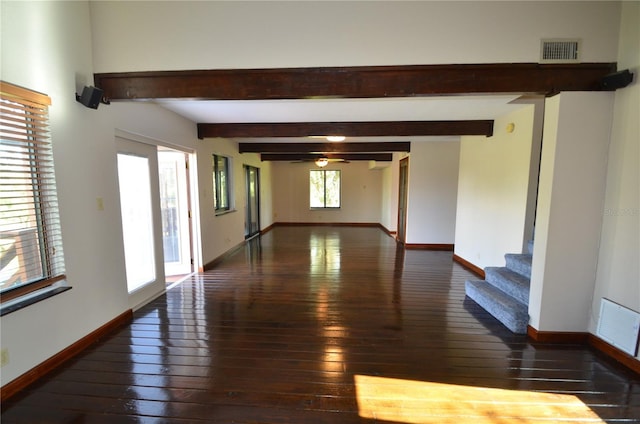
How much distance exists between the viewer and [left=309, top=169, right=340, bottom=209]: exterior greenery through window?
34.8 feet

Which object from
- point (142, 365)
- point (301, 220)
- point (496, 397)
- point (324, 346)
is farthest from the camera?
point (301, 220)

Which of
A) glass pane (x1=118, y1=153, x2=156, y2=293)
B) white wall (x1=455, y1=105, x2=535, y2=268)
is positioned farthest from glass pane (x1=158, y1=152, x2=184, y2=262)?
white wall (x1=455, y1=105, x2=535, y2=268)

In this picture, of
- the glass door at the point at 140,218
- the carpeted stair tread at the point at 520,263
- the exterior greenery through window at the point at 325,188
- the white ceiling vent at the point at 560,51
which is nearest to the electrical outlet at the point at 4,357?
the glass door at the point at 140,218

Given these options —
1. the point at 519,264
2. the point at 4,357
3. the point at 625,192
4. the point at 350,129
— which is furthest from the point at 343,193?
the point at 4,357

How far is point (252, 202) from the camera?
8.25 metres

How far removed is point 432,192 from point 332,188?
4630 millimetres

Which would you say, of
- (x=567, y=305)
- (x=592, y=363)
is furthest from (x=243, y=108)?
(x=592, y=363)

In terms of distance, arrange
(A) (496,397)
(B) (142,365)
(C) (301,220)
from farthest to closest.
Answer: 1. (C) (301,220)
2. (B) (142,365)
3. (A) (496,397)

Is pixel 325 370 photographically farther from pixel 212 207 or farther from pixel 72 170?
pixel 212 207

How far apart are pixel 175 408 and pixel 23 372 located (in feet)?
4.00

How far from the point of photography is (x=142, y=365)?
2.32 metres

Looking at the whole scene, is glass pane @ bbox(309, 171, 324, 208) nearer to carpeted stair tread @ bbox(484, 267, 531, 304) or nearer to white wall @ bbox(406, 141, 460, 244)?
white wall @ bbox(406, 141, 460, 244)

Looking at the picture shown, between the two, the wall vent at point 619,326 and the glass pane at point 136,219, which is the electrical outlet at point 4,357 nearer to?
the glass pane at point 136,219

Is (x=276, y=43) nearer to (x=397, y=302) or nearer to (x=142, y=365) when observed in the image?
(x=142, y=365)
